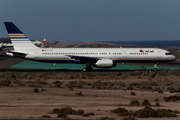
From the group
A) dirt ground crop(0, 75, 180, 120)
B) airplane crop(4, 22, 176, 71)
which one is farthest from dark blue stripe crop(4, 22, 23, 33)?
dirt ground crop(0, 75, 180, 120)

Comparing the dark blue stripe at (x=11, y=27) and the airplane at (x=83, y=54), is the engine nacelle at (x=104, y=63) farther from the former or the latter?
the dark blue stripe at (x=11, y=27)

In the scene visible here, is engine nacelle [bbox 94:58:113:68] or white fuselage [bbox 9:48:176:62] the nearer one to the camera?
engine nacelle [bbox 94:58:113:68]

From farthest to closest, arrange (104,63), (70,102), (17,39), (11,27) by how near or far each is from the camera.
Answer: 1. (17,39)
2. (11,27)
3. (104,63)
4. (70,102)

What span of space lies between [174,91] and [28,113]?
50.6 feet

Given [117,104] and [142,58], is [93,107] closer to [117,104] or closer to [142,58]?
[117,104]

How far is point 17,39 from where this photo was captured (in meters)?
45.0

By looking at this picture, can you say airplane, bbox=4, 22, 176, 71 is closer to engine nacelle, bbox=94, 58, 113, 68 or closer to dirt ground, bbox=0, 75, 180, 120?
engine nacelle, bbox=94, 58, 113, 68

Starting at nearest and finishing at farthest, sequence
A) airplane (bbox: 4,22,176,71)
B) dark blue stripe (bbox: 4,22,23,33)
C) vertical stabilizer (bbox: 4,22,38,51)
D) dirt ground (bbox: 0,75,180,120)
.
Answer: dirt ground (bbox: 0,75,180,120)
airplane (bbox: 4,22,176,71)
dark blue stripe (bbox: 4,22,23,33)
vertical stabilizer (bbox: 4,22,38,51)

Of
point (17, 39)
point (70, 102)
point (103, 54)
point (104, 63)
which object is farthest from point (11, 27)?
point (70, 102)

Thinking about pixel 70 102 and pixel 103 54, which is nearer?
pixel 70 102

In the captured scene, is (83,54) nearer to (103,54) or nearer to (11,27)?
(103,54)

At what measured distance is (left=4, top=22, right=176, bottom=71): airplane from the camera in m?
43.8

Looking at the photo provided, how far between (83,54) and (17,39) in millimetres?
11187

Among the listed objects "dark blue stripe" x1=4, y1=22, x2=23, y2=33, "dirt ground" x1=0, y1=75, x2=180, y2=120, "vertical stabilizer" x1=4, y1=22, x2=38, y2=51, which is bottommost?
"dirt ground" x1=0, y1=75, x2=180, y2=120
